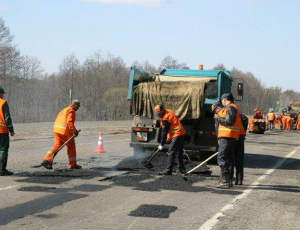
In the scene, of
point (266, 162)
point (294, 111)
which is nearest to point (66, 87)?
point (294, 111)

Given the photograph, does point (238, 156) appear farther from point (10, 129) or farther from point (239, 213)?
point (10, 129)

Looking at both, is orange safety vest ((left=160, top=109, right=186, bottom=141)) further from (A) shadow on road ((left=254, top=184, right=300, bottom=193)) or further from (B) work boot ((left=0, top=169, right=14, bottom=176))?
(B) work boot ((left=0, top=169, right=14, bottom=176))

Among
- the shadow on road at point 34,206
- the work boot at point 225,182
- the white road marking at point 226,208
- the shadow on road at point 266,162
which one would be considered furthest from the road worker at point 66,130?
the shadow on road at point 266,162

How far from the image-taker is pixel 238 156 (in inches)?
365

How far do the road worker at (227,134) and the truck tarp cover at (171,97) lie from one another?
329 centimetres

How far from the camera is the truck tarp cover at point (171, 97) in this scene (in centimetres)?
1216

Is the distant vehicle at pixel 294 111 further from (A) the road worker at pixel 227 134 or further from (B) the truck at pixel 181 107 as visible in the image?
(A) the road worker at pixel 227 134

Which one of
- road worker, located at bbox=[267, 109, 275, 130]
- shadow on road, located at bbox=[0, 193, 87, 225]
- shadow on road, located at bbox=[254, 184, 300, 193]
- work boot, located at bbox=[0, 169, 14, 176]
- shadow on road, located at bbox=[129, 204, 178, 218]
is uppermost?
road worker, located at bbox=[267, 109, 275, 130]

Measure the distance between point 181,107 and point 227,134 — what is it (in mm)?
3668

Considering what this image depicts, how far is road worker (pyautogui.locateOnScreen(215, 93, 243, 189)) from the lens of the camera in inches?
339

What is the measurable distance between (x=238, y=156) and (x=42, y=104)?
42.3 meters

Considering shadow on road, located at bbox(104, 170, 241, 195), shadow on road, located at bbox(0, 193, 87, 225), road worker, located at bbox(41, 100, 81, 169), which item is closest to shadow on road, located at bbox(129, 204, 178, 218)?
shadow on road, located at bbox(0, 193, 87, 225)

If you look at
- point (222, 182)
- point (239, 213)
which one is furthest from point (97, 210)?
point (222, 182)

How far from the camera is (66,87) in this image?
58000mm
